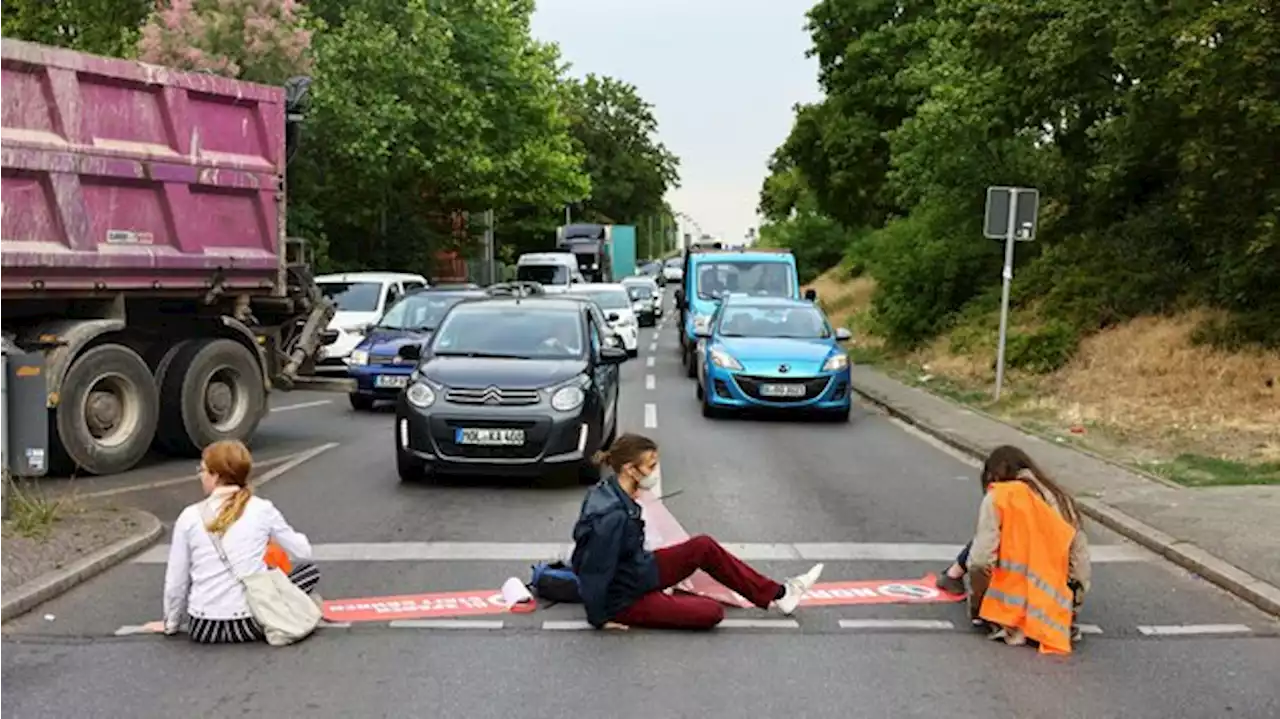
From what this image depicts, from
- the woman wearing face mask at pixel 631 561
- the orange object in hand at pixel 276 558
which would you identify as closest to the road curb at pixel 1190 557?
the woman wearing face mask at pixel 631 561

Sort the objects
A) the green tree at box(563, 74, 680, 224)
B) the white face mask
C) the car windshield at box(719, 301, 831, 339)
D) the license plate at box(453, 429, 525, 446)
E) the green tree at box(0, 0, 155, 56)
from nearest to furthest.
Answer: the white face mask
the license plate at box(453, 429, 525, 446)
the car windshield at box(719, 301, 831, 339)
the green tree at box(0, 0, 155, 56)
the green tree at box(563, 74, 680, 224)

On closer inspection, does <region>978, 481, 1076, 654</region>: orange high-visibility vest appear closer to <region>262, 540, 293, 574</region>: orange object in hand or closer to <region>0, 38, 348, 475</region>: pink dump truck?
<region>262, 540, 293, 574</region>: orange object in hand

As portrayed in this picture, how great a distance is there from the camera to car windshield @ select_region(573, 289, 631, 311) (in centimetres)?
2823

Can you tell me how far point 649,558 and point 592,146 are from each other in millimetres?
91269

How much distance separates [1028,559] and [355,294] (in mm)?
17850

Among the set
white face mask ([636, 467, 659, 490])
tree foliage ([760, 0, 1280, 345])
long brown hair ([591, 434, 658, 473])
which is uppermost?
tree foliage ([760, 0, 1280, 345])

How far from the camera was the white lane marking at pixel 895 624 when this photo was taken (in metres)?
6.71

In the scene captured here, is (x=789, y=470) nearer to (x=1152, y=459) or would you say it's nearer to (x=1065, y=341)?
(x=1152, y=459)

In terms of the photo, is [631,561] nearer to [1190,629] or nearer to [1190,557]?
[1190,629]

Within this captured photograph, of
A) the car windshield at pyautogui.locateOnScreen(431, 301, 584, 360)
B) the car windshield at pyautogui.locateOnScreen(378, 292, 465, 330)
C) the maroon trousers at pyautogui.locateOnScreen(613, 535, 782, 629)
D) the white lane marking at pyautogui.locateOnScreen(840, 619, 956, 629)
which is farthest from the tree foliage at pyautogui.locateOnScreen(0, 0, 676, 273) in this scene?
the white lane marking at pyautogui.locateOnScreen(840, 619, 956, 629)

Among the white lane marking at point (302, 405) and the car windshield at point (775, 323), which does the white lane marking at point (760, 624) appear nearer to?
the car windshield at point (775, 323)

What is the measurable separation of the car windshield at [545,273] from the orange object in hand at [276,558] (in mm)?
36971

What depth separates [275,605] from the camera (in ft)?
20.5

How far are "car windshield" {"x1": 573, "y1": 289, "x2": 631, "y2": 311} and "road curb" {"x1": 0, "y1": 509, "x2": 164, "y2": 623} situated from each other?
765 inches
